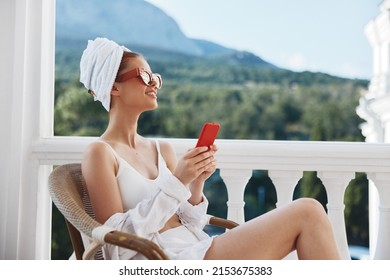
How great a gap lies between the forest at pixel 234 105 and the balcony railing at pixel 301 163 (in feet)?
34.2

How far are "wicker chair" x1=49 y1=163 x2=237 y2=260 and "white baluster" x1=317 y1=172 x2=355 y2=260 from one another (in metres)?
0.54

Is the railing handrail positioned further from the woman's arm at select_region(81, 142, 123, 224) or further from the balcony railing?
the woman's arm at select_region(81, 142, 123, 224)

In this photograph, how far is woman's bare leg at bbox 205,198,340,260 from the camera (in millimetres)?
1730

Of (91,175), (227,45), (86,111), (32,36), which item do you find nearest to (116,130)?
(91,175)

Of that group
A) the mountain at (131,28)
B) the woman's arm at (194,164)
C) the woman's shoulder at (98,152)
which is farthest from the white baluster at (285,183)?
the mountain at (131,28)

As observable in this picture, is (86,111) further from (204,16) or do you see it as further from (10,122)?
(10,122)

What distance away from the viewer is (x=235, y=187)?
2.44 m

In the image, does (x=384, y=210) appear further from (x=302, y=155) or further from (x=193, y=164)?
(x=193, y=164)

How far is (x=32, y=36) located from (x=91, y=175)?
3.03ft

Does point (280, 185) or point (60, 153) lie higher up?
point (60, 153)

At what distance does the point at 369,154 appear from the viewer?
2.37m

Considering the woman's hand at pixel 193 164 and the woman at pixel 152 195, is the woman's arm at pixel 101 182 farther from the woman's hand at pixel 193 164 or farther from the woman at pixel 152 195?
the woman's hand at pixel 193 164

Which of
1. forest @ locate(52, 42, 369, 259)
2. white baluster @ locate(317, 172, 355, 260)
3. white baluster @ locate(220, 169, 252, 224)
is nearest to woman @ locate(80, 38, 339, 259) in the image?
white baluster @ locate(220, 169, 252, 224)


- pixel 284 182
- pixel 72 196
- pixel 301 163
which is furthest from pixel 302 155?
pixel 72 196
